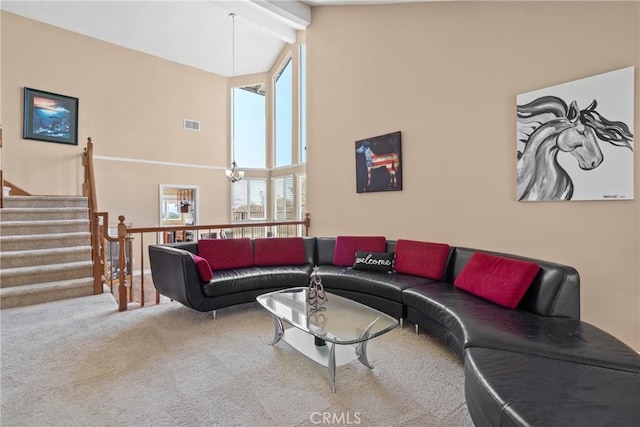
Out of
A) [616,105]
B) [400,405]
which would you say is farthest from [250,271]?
[616,105]

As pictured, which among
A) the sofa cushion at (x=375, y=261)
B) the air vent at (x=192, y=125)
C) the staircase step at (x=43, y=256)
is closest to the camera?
the sofa cushion at (x=375, y=261)

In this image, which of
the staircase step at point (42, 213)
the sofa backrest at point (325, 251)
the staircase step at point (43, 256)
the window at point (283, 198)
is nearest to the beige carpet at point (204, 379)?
the staircase step at point (43, 256)

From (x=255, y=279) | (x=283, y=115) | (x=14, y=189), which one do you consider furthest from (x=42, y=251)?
(x=283, y=115)

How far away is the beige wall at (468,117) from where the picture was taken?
2465mm

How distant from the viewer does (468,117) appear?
3.35 metres

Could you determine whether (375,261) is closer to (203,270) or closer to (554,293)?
(554,293)

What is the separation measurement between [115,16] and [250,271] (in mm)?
6086

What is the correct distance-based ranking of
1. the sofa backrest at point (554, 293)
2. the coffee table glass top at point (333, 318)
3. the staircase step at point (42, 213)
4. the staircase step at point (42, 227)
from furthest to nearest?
the staircase step at point (42, 213) → the staircase step at point (42, 227) → the sofa backrest at point (554, 293) → the coffee table glass top at point (333, 318)

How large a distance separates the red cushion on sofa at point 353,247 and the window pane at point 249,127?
219 inches

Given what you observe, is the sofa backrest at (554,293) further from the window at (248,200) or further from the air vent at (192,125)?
the air vent at (192,125)

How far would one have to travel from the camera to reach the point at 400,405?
1.83m

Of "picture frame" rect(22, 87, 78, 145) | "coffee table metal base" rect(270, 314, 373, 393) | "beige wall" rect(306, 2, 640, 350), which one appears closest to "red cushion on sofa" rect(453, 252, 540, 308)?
"beige wall" rect(306, 2, 640, 350)

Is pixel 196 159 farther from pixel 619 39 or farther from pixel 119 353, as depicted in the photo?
pixel 619 39

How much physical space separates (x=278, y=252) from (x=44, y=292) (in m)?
2.85
